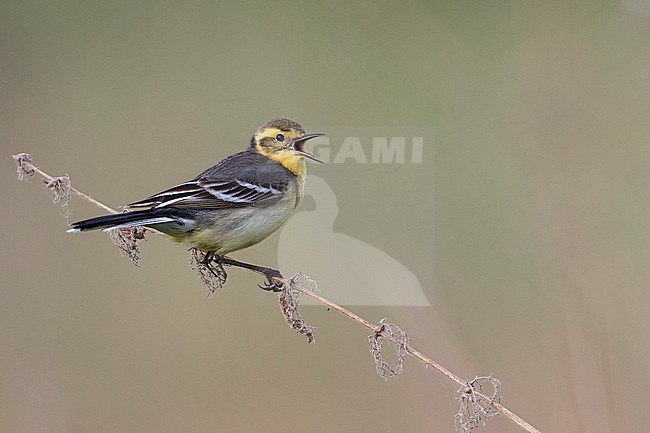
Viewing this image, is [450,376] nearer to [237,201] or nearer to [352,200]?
[237,201]

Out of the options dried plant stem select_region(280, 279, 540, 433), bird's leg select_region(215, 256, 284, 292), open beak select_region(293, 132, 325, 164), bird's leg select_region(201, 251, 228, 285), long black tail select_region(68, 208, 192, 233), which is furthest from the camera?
open beak select_region(293, 132, 325, 164)

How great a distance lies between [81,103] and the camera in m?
7.17

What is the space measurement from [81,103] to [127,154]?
100 centimetres

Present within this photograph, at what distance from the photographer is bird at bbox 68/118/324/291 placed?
12.0 ft

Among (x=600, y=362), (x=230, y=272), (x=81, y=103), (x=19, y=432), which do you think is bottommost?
(x=19, y=432)

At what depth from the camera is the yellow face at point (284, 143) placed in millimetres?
4406

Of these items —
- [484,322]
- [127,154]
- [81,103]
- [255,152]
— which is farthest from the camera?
[81,103]

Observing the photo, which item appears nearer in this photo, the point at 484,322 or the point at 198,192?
the point at 198,192

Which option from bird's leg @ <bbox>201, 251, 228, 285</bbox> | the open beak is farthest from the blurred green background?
bird's leg @ <bbox>201, 251, 228, 285</bbox>

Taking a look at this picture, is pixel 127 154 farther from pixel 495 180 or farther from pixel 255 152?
pixel 495 180

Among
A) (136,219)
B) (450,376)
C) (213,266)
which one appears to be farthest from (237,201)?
(450,376)

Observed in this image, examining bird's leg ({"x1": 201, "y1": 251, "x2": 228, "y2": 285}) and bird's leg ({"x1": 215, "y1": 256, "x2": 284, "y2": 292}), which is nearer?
bird's leg ({"x1": 215, "y1": 256, "x2": 284, "y2": 292})

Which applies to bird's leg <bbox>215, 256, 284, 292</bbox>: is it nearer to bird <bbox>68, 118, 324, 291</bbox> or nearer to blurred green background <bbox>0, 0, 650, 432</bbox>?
bird <bbox>68, 118, 324, 291</bbox>

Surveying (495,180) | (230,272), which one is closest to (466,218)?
(495,180)
